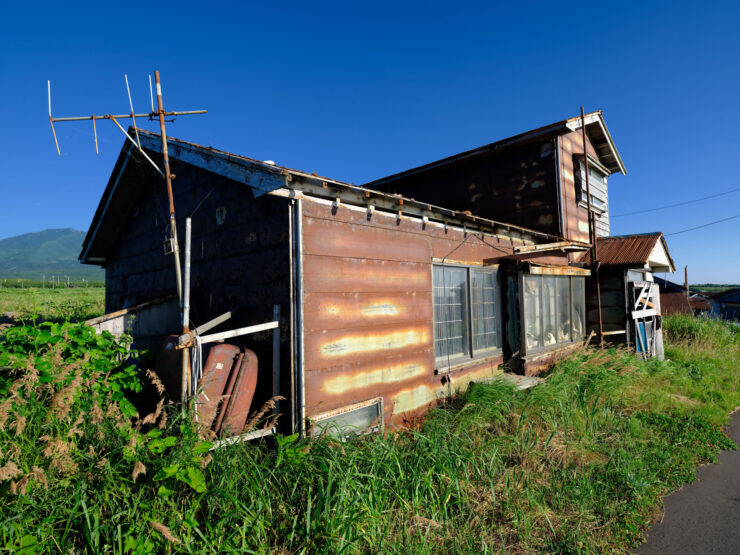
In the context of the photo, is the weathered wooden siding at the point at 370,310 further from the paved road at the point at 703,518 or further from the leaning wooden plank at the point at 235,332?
the paved road at the point at 703,518

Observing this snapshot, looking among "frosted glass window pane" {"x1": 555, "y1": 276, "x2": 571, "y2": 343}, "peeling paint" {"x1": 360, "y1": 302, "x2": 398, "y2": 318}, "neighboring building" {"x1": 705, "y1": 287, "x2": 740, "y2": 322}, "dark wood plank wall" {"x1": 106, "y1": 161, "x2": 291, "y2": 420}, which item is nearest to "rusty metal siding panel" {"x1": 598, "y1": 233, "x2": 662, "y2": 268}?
"frosted glass window pane" {"x1": 555, "y1": 276, "x2": 571, "y2": 343}

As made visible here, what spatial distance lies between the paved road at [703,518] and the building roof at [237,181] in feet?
15.0

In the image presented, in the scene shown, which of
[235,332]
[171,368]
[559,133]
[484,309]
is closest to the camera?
[235,332]

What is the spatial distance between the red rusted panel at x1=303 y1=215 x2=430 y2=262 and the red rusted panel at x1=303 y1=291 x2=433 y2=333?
0.55m

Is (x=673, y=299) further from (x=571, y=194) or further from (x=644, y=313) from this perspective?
(x=571, y=194)

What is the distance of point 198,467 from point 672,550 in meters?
4.32

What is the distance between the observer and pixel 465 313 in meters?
6.96

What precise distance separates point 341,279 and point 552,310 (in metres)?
6.21

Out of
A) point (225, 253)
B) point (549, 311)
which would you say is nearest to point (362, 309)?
point (225, 253)

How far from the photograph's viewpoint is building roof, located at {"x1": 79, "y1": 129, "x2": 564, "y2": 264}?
180 inches

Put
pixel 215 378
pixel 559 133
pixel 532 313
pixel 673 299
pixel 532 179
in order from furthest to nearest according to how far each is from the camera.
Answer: pixel 673 299, pixel 532 179, pixel 559 133, pixel 532 313, pixel 215 378

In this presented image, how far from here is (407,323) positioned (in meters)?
5.82

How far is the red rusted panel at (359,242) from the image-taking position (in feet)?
15.7

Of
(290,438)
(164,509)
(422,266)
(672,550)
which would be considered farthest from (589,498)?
(164,509)
